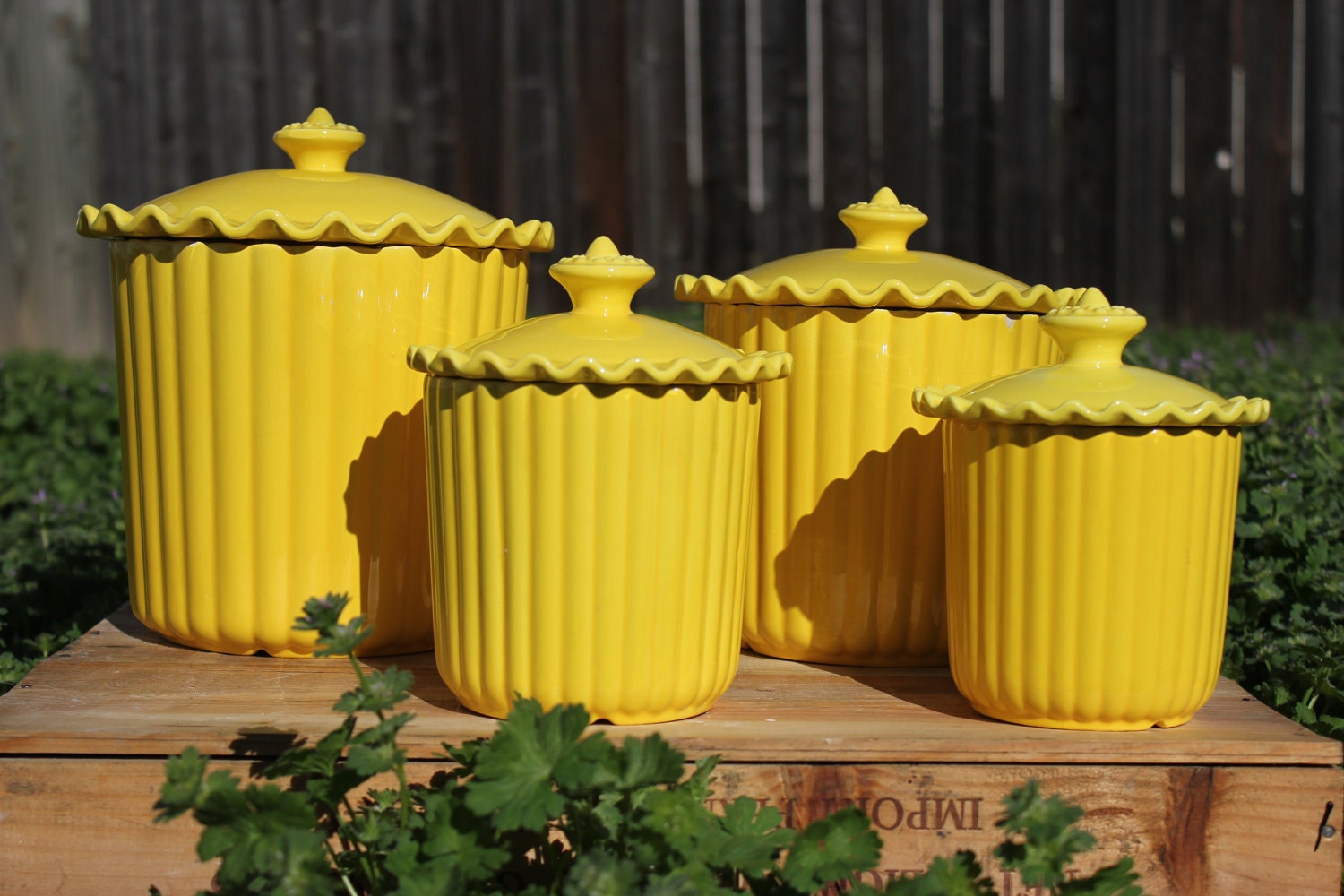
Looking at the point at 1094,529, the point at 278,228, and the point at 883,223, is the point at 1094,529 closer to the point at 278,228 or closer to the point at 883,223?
the point at 883,223

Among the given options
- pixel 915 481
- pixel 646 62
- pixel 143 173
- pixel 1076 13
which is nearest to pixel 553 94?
pixel 646 62

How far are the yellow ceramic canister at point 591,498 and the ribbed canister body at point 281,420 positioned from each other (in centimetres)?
19

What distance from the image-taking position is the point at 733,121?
4414 mm

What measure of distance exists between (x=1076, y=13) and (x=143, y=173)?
10.1 ft

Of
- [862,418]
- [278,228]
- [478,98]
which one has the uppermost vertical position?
[478,98]

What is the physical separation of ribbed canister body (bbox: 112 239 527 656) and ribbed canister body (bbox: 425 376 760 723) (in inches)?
8.1

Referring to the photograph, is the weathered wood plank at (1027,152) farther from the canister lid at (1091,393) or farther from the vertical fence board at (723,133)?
the canister lid at (1091,393)

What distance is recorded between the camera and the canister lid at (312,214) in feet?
5.36

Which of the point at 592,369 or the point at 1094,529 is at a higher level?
the point at 592,369

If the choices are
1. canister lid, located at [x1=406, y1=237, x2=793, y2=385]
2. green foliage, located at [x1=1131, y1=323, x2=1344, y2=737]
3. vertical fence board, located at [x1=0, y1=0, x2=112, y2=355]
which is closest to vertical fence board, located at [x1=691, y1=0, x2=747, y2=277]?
green foliage, located at [x1=1131, y1=323, x2=1344, y2=737]

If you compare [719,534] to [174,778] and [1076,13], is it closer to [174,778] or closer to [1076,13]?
[174,778]

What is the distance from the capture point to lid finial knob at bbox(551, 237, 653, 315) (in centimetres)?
155

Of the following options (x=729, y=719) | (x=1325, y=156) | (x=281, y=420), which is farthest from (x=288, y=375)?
(x=1325, y=156)

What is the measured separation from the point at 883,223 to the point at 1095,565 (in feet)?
1.80
